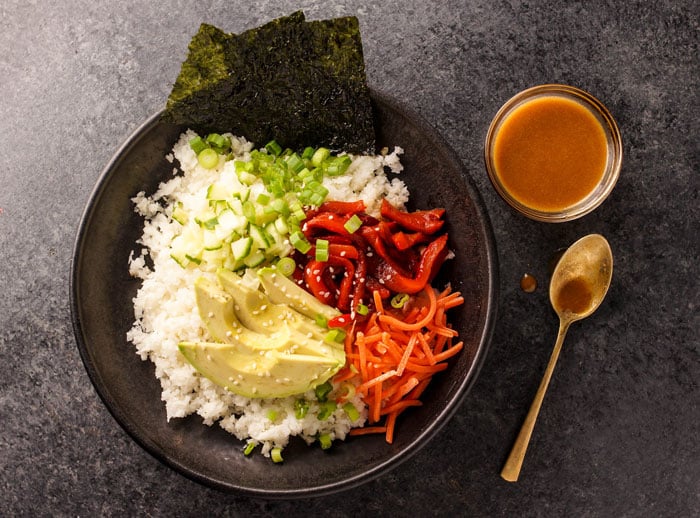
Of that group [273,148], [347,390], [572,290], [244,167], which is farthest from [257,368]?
[572,290]

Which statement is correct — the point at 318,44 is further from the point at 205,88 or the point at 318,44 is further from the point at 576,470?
the point at 576,470

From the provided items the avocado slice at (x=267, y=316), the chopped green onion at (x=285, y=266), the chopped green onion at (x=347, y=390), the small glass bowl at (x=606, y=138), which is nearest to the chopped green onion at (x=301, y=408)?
the chopped green onion at (x=347, y=390)

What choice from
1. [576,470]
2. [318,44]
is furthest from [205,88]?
[576,470]

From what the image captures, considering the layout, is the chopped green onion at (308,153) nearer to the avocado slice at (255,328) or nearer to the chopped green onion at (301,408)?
the avocado slice at (255,328)

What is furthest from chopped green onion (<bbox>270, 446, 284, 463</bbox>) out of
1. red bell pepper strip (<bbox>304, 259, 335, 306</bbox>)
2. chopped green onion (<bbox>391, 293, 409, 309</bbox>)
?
chopped green onion (<bbox>391, 293, 409, 309</bbox>)

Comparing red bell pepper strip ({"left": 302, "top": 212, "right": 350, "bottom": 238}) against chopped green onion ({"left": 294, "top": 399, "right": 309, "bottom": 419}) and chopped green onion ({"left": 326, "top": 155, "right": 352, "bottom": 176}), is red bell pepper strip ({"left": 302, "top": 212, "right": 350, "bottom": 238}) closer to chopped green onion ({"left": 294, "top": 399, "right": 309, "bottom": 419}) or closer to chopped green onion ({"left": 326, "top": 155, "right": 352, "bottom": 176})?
chopped green onion ({"left": 326, "top": 155, "right": 352, "bottom": 176})
